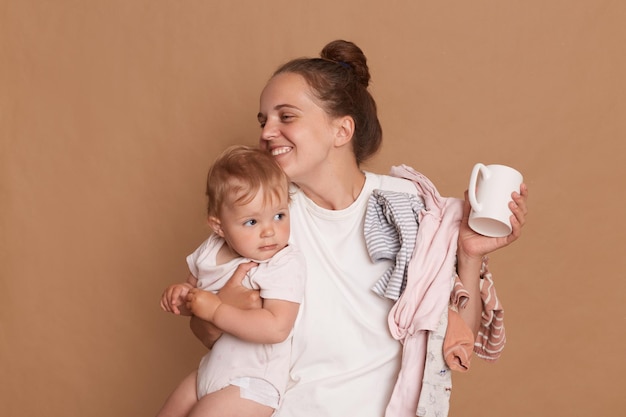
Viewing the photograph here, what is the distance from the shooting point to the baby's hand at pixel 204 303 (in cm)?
217

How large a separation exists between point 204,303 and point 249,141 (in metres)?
1.29

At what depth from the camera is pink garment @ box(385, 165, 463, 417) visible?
2.21 m

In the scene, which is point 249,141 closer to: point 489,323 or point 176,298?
point 176,298

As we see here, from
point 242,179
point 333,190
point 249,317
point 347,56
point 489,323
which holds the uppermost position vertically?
point 347,56

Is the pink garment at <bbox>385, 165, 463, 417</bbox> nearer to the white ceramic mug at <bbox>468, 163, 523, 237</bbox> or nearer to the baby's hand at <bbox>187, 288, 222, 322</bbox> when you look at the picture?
the white ceramic mug at <bbox>468, 163, 523, 237</bbox>

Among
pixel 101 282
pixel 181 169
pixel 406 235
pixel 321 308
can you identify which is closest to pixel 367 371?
pixel 321 308

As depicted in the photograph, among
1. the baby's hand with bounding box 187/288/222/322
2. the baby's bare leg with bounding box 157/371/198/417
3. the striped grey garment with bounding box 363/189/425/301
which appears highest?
the striped grey garment with bounding box 363/189/425/301

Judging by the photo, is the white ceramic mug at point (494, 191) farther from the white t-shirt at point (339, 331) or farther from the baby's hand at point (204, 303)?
the baby's hand at point (204, 303)

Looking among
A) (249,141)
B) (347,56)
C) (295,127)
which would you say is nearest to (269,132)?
(295,127)

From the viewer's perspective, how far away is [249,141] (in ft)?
11.0

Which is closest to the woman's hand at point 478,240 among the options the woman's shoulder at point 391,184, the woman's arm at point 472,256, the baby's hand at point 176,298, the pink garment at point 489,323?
the woman's arm at point 472,256

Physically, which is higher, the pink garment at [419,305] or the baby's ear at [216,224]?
the baby's ear at [216,224]

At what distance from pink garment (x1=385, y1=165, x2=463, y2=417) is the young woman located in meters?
0.06

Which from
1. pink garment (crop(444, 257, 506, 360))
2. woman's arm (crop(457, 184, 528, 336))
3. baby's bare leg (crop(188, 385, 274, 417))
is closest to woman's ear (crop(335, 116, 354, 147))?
woman's arm (crop(457, 184, 528, 336))
